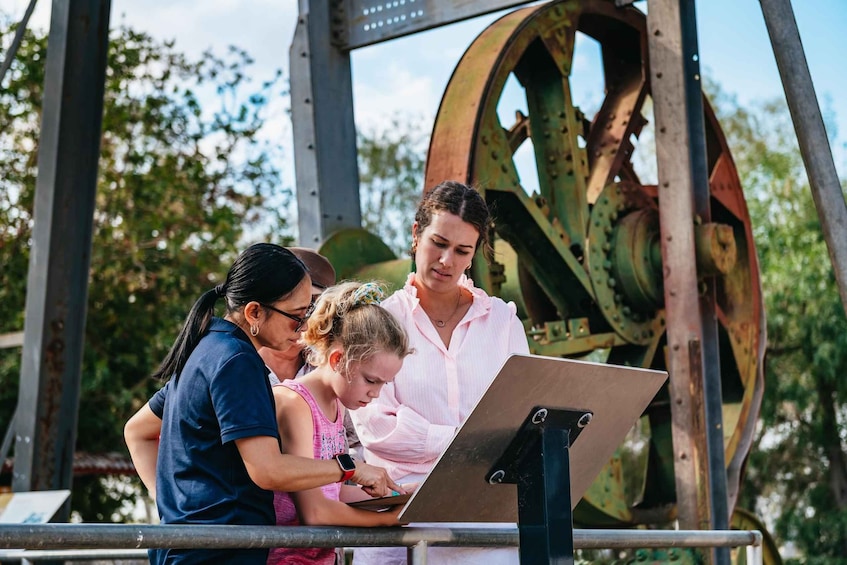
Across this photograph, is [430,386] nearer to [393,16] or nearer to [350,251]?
[350,251]

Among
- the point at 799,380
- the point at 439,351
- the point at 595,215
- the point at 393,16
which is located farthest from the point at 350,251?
the point at 799,380

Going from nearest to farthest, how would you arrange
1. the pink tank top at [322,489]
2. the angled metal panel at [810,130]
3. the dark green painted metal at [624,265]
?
the pink tank top at [322,489], the angled metal panel at [810,130], the dark green painted metal at [624,265]

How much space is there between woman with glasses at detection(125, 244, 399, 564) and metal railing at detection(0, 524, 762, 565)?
3.8 inches

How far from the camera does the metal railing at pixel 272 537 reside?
70.5 inches

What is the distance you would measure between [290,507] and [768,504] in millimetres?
15402

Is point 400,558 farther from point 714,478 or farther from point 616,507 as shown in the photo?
point 616,507

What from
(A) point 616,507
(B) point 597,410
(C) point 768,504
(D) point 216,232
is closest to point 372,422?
(B) point 597,410

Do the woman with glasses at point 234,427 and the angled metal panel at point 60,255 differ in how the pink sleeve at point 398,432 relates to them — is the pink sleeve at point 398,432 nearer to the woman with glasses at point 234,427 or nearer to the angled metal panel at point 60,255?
the woman with glasses at point 234,427

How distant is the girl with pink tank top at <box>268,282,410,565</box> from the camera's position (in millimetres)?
2262

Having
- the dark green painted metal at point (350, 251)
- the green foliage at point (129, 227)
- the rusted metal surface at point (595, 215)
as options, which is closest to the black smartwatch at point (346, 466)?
the rusted metal surface at point (595, 215)

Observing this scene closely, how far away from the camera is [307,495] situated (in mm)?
2248

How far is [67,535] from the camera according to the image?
5.90 feet

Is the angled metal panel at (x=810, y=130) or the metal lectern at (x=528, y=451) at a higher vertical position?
the angled metal panel at (x=810, y=130)

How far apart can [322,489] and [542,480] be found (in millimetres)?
473
